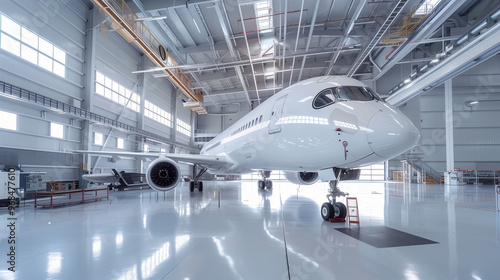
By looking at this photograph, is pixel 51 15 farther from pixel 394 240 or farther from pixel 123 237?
pixel 394 240

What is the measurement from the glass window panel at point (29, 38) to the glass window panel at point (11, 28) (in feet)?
0.66

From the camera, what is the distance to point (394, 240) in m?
4.40

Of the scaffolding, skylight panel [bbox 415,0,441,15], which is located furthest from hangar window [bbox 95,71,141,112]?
skylight panel [bbox 415,0,441,15]

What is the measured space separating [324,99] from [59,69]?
14.1 m

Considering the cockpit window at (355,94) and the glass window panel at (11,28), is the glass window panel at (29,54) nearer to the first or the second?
the glass window panel at (11,28)

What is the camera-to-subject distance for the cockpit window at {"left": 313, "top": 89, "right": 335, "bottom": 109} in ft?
17.8

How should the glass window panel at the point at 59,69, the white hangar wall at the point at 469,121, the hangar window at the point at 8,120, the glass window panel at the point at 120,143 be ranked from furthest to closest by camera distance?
the white hangar wall at the point at 469,121 < the glass window panel at the point at 120,143 < the glass window panel at the point at 59,69 < the hangar window at the point at 8,120

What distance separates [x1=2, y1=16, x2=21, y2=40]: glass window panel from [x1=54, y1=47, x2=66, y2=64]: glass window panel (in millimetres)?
1995

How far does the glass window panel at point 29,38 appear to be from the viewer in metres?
11.3

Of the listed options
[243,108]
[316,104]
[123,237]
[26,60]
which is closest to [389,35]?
[316,104]

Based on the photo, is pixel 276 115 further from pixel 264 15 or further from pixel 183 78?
pixel 183 78

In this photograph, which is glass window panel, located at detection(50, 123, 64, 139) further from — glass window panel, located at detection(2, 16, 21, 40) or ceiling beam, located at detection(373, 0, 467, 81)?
ceiling beam, located at detection(373, 0, 467, 81)

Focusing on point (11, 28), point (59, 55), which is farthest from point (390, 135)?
point (59, 55)

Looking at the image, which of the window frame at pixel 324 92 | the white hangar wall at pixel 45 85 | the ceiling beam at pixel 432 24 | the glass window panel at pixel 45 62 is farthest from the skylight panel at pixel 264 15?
the glass window panel at pixel 45 62
